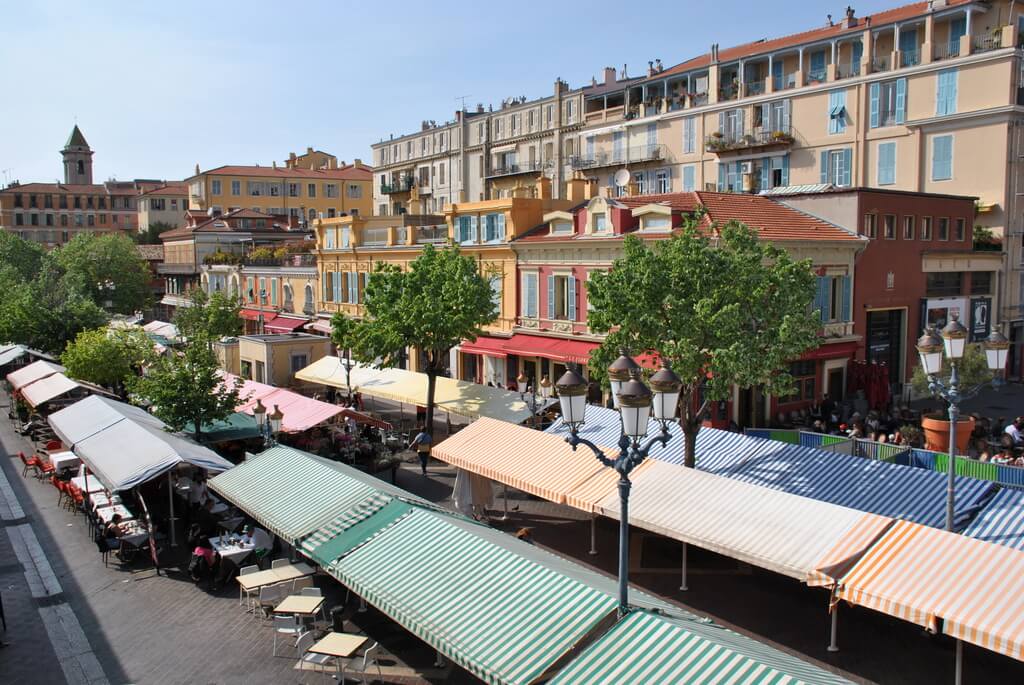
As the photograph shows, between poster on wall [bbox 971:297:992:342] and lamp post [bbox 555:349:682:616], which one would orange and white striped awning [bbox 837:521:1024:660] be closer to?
lamp post [bbox 555:349:682:616]

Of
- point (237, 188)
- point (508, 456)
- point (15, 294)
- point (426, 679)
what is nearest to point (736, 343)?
point (508, 456)

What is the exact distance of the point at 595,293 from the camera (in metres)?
19.8

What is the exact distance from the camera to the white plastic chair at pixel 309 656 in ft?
40.0

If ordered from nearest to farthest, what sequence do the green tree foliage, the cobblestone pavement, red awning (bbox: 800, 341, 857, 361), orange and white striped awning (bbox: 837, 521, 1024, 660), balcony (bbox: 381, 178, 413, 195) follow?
orange and white striped awning (bbox: 837, 521, 1024, 660), the cobblestone pavement, red awning (bbox: 800, 341, 857, 361), the green tree foliage, balcony (bbox: 381, 178, 413, 195)

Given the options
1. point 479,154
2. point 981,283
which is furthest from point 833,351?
point 479,154

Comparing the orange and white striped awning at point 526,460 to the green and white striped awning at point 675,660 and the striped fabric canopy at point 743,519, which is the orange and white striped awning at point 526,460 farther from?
the green and white striped awning at point 675,660

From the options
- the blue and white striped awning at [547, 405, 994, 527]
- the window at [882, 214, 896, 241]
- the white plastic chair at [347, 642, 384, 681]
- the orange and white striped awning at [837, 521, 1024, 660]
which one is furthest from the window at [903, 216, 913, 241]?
the white plastic chair at [347, 642, 384, 681]

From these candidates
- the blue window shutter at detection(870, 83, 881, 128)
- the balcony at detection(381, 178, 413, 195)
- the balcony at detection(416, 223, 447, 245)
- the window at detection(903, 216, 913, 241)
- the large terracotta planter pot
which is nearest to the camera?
the large terracotta planter pot

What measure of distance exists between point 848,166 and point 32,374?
3541 centimetres

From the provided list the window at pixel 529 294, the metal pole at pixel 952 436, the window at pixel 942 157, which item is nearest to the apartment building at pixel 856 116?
the window at pixel 942 157

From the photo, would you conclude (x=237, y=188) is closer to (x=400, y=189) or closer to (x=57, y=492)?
(x=400, y=189)

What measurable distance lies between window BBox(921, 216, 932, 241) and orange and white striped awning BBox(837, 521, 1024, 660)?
22249 mm

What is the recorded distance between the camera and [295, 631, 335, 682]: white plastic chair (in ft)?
40.0

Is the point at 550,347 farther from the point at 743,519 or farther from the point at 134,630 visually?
the point at 134,630
